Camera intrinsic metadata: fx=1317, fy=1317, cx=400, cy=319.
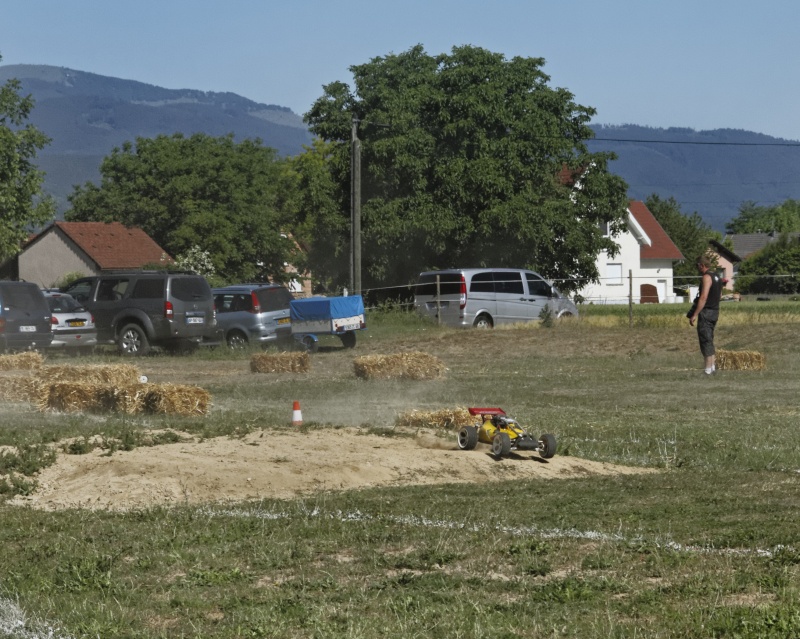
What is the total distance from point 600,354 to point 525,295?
31.5 feet

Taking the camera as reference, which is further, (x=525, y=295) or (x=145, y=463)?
(x=525, y=295)

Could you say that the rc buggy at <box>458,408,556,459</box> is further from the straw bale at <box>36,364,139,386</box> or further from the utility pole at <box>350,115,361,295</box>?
the utility pole at <box>350,115,361,295</box>

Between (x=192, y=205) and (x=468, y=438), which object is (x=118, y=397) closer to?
(x=468, y=438)

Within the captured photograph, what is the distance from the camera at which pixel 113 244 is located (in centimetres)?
7988

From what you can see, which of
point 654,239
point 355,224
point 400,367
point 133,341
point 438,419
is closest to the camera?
point 438,419

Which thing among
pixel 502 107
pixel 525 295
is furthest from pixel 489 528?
pixel 502 107

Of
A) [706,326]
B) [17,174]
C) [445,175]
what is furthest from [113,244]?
[706,326]

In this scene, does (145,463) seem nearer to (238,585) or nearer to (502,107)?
(238,585)

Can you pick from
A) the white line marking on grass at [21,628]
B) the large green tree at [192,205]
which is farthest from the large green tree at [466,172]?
the white line marking on grass at [21,628]

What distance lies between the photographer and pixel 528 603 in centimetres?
671

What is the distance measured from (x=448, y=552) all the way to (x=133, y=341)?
25.6 meters

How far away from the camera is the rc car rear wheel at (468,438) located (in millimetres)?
13055

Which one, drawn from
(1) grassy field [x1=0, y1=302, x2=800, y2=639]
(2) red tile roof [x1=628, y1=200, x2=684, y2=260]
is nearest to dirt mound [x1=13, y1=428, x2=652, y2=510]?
(1) grassy field [x1=0, y1=302, x2=800, y2=639]

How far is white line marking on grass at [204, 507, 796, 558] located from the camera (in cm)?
790
